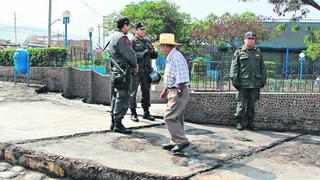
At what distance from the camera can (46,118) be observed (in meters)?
7.11

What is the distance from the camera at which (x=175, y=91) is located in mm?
4918

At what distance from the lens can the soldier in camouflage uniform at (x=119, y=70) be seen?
596cm

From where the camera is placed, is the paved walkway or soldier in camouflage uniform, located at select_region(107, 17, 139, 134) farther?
soldier in camouflage uniform, located at select_region(107, 17, 139, 134)

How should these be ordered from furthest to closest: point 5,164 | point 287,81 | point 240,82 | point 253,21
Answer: point 253,21 → point 287,81 → point 240,82 → point 5,164

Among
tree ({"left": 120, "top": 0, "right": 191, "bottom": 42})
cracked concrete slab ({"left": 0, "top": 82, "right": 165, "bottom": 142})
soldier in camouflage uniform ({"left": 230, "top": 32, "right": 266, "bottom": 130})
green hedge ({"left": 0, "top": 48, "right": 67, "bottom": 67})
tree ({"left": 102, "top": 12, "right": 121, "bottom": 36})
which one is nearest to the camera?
cracked concrete slab ({"left": 0, "top": 82, "right": 165, "bottom": 142})

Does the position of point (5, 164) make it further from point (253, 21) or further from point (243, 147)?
point (253, 21)

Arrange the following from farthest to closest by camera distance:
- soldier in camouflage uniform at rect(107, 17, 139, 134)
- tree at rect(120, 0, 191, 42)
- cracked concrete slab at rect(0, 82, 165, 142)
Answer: tree at rect(120, 0, 191, 42) < soldier in camouflage uniform at rect(107, 17, 139, 134) < cracked concrete slab at rect(0, 82, 165, 142)

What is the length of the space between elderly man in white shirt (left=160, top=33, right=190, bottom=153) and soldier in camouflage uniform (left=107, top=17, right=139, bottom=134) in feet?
3.63

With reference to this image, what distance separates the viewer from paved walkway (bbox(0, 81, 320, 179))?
422 centimetres

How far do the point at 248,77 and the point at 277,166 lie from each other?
2.54 meters

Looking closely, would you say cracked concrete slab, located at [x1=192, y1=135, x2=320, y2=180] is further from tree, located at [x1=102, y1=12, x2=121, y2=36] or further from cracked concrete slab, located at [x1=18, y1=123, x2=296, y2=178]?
tree, located at [x1=102, y1=12, x2=121, y2=36]

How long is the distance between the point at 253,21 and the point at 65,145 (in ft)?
96.0

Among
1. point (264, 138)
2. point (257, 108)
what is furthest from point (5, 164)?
point (257, 108)

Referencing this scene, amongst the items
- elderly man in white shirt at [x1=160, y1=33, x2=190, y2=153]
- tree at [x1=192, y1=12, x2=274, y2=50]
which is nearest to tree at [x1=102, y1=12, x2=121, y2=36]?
tree at [x1=192, y1=12, x2=274, y2=50]
